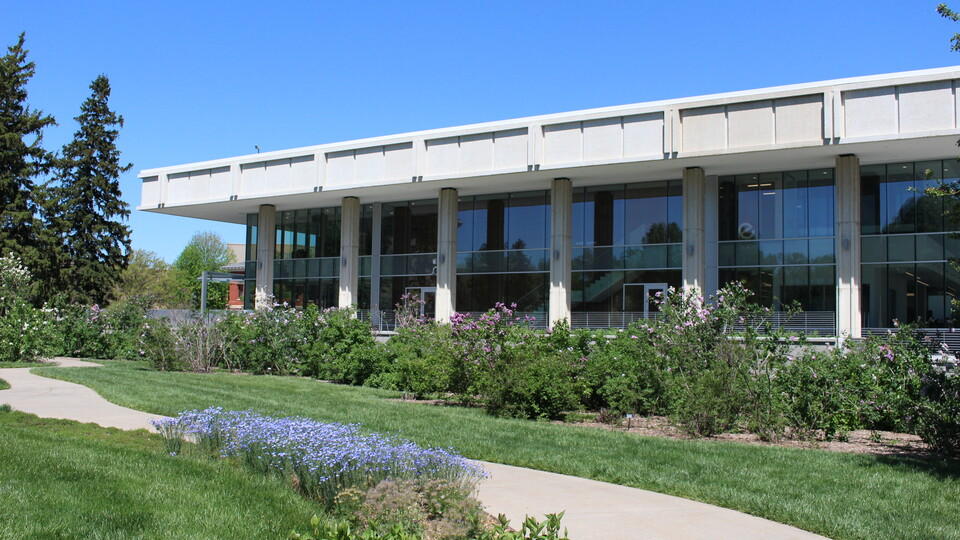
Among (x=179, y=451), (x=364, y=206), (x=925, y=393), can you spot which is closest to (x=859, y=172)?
(x=925, y=393)

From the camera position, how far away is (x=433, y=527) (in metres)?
5.27

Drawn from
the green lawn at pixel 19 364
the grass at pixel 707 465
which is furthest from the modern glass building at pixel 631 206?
the green lawn at pixel 19 364

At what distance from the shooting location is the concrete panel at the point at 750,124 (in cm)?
2527

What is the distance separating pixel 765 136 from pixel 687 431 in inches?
667

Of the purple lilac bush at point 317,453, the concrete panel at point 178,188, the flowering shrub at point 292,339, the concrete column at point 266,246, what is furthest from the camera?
the concrete column at point 266,246

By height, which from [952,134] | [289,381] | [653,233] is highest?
[952,134]

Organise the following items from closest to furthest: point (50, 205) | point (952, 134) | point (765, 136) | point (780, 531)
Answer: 1. point (780, 531)
2. point (952, 134)
3. point (765, 136)
4. point (50, 205)

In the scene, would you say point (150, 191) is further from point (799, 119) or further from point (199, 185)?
point (799, 119)

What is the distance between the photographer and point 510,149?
29.9 meters

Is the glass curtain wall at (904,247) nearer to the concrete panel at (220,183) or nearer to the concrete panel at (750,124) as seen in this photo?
the concrete panel at (750,124)

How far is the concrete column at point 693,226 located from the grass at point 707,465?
17036 mm

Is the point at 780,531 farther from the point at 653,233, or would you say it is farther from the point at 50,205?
the point at 50,205

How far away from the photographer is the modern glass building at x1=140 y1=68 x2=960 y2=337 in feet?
83.1

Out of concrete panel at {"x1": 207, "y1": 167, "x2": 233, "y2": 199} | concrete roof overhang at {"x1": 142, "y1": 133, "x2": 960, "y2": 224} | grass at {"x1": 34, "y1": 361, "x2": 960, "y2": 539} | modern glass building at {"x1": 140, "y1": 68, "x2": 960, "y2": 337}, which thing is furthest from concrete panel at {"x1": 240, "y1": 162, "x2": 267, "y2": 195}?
grass at {"x1": 34, "y1": 361, "x2": 960, "y2": 539}
